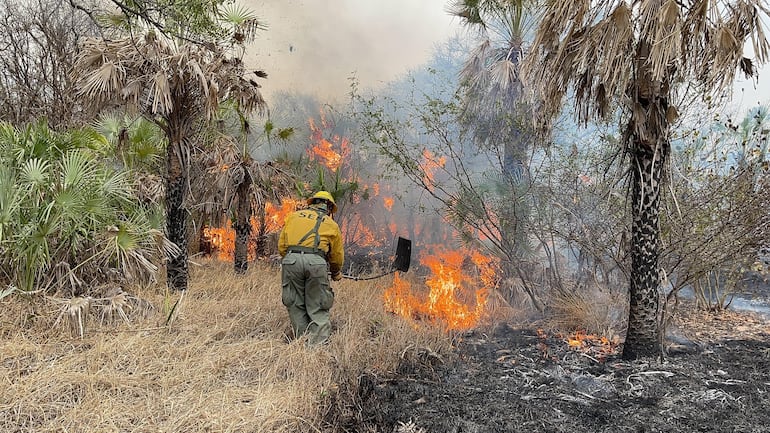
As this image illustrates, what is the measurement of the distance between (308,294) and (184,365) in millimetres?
1503

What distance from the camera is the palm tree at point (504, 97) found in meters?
8.00

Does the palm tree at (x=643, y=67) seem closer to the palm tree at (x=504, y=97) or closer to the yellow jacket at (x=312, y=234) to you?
the palm tree at (x=504, y=97)

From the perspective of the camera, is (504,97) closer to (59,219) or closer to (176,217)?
(176,217)

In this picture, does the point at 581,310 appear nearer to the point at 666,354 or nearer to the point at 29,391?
the point at 666,354

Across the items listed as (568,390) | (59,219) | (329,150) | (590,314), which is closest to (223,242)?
(329,150)

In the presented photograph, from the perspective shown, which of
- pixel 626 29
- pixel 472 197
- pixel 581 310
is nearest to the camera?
pixel 626 29

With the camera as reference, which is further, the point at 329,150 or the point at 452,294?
the point at 329,150

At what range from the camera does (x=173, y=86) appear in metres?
6.70

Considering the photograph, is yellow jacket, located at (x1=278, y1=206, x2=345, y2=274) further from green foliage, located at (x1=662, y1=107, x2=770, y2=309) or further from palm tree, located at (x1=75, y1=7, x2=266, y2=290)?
green foliage, located at (x1=662, y1=107, x2=770, y2=309)

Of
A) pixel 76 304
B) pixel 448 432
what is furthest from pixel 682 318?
pixel 76 304

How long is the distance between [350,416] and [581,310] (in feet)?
13.7

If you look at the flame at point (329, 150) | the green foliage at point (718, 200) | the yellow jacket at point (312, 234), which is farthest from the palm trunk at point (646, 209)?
the flame at point (329, 150)

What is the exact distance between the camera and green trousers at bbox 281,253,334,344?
5.33 metres

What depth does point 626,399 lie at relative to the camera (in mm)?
4164
